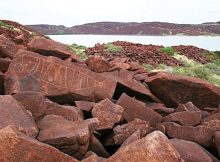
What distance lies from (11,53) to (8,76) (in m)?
1.41

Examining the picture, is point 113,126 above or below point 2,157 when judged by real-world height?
below

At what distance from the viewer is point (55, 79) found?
27.4ft

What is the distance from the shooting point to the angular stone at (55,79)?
8047mm

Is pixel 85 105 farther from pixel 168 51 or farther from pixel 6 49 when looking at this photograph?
pixel 168 51

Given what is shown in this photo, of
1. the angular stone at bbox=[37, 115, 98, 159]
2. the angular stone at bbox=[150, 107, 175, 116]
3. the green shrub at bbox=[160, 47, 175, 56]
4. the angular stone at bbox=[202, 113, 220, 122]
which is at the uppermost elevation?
the angular stone at bbox=[37, 115, 98, 159]

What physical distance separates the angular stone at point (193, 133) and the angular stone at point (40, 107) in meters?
1.50

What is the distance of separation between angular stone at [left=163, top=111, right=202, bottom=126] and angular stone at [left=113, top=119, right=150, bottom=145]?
0.81 metres

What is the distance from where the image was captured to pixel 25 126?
18.4 ft

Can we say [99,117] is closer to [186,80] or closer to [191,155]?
[191,155]

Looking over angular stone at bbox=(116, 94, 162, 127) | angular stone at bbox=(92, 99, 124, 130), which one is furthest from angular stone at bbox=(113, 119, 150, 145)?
angular stone at bbox=(116, 94, 162, 127)

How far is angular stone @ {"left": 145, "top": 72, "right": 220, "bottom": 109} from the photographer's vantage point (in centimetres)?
938

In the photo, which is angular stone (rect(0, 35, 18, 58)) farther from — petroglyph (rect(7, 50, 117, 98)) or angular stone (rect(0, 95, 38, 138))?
angular stone (rect(0, 95, 38, 138))

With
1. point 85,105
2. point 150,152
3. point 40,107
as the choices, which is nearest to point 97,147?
point 40,107

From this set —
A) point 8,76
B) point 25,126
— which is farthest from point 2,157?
point 8,76
